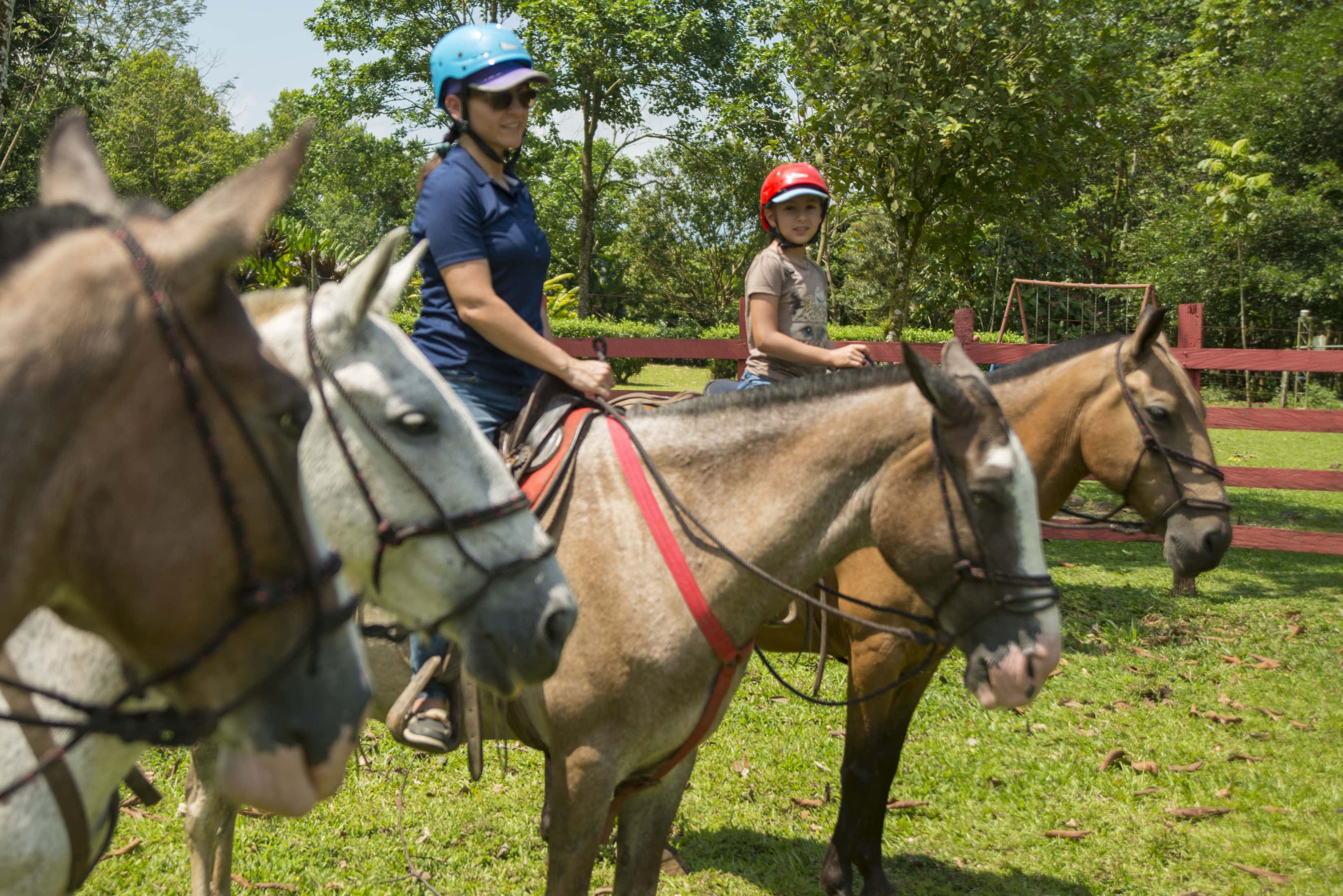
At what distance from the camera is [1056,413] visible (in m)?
4.49

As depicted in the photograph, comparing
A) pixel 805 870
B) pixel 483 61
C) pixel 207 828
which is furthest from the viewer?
pixel 805 870

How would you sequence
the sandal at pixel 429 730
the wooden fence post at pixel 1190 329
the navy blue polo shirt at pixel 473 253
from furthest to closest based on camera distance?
the wooden fence post at pixel 1190 329 < the sandal at pixel 429 730 < the navy blue polo shirt at pixel 473 253

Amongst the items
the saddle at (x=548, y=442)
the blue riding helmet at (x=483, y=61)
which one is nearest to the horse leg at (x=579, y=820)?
the saddle at (x=548, y=442)

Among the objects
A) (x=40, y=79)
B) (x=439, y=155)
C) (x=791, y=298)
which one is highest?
(x=40, y=79)

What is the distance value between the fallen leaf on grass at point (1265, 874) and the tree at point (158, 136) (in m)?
40.5

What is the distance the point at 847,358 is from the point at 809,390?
32.7 inches

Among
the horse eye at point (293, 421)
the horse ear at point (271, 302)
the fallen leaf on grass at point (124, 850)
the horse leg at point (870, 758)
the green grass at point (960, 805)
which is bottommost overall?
the green grass at point (960, 805)

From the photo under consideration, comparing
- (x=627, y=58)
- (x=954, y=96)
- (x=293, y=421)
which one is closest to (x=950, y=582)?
(x=293, y=421)

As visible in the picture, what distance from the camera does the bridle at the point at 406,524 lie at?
→ 6.57 ft

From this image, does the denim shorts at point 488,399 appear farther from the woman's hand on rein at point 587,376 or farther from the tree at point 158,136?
the tree at point 158,136

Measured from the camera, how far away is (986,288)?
102 feet

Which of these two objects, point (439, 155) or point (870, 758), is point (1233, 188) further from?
point (439, 155)

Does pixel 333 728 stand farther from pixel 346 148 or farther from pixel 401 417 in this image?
pixel 346 148

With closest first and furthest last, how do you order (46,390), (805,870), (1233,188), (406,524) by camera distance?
(46,390) → (406,524) → (805,870) → (1233,188)
